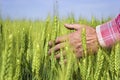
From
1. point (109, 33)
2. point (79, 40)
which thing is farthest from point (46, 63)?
point (109, 33)

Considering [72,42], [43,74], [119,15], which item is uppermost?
[119,15]

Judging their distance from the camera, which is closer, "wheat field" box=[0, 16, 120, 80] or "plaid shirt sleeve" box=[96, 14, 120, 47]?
"wheat field" box=[0, 16, 120, 80]

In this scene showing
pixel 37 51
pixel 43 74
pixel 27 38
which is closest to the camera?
pixel 37 51

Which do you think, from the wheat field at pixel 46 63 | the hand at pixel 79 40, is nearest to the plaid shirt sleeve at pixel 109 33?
the hand at pixel 79 40

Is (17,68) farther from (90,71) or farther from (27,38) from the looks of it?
(27,38)

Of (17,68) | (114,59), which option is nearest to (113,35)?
(114,59)

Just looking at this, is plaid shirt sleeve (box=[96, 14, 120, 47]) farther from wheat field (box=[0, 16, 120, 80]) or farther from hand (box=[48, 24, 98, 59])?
wheat field (box=[0, 16, 120, 80])

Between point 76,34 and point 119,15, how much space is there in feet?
0.66

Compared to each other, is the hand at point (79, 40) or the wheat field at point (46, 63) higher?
the hand at point (79, 40)

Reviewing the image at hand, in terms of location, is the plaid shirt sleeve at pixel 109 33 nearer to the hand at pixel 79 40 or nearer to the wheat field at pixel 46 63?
the hand at pixel 79 40

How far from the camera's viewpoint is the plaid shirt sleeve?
1.17 m

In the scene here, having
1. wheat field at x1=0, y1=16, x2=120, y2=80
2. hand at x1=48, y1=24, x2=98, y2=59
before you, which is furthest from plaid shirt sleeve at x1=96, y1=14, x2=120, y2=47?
wheat field at x1=0, y1=16, x2=120, y2=80

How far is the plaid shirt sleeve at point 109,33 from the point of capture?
1.17 metres

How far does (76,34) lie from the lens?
116 cm
